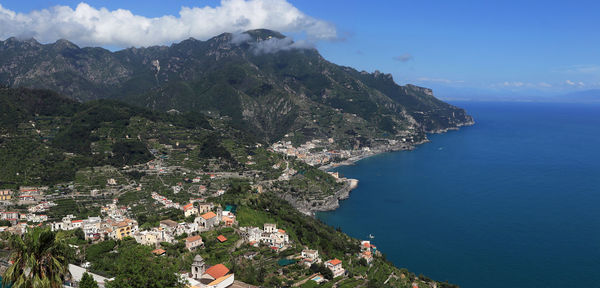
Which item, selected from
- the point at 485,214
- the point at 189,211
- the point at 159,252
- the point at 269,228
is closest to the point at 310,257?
the point at 269,228

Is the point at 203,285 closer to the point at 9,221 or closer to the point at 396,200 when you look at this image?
the point at 9,221

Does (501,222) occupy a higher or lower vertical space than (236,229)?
lower

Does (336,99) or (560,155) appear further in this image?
(336,99)

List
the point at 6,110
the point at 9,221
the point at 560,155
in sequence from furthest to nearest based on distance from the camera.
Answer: the point at 560,155
the point at 6,110
the point at 9,221

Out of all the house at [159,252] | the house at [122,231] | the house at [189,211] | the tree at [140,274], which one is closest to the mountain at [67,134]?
the house at [189,211]

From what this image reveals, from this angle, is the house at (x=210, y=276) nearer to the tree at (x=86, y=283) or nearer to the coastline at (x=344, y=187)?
the tree at (x=86, y=283)

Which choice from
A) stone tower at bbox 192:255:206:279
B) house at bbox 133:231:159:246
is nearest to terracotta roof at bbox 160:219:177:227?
house at bbox 133:231:159:246

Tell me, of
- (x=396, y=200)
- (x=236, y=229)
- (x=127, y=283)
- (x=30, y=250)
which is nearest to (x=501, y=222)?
(x=396, y=200)

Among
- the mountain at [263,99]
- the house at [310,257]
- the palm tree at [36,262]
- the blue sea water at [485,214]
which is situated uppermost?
the mountain at [263,99]
